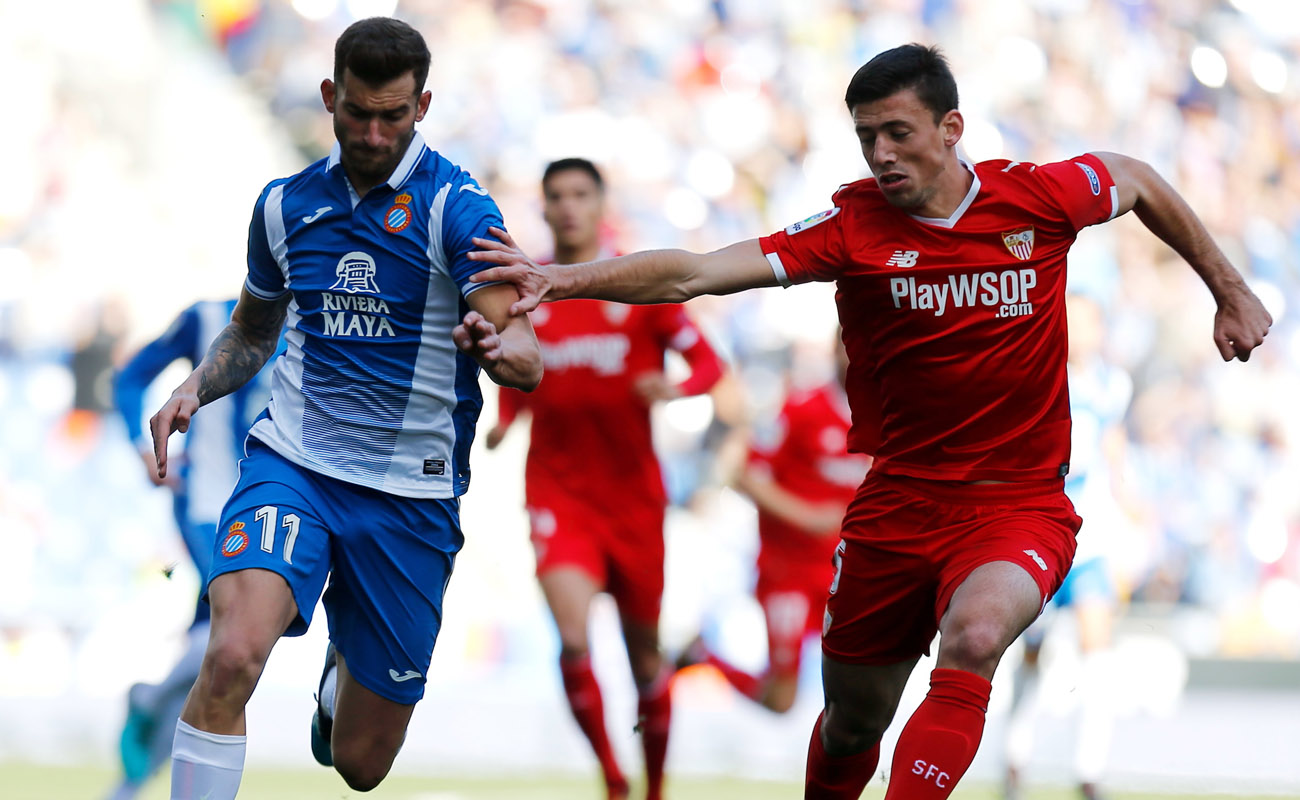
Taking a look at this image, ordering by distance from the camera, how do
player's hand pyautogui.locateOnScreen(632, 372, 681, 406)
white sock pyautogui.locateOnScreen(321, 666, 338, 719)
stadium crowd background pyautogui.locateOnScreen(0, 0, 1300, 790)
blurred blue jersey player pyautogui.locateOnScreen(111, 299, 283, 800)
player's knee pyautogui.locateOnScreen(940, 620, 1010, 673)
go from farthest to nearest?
stadium crowd background pyautogui.locateOnScreen(0, 0, 1300, 790), player's hand pyautogui.locateOnScreen(632, 372, 681, 406), blurred blue jersey player pyautogui.locateOnScreen(111, 299, 283, 800), white sock pyautogui.locateOnScreen(321, 666, 338, 719), player's knee pyautogui.locateOnScreen(940, 620, 1010, 673)

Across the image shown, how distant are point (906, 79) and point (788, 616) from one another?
15.3 feet

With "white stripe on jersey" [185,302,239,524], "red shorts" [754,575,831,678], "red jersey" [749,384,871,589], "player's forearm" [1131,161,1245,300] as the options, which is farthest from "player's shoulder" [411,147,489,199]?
"red shorts" [754,575,831,678]

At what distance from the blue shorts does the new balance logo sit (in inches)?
60.0

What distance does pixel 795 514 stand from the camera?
851cm

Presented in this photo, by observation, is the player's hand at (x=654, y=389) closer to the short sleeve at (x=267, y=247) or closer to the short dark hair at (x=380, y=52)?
the short sleeve at (x=267, y=247)

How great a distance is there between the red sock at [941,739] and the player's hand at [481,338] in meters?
1.47

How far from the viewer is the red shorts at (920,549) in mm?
4465

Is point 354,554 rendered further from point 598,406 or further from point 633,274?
point 598,406

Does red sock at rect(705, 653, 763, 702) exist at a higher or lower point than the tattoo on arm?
lower

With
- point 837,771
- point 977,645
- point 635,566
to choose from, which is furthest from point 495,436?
point 977,645

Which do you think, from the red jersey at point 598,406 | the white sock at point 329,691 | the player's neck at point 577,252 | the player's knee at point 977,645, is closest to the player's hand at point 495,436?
the red jersey at point 598,406

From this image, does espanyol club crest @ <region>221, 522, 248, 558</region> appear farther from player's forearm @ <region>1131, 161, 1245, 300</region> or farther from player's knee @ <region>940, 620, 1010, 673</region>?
player's forearm @ <region>1131, 161, 1245, 300</region>

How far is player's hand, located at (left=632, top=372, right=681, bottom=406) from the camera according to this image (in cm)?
703

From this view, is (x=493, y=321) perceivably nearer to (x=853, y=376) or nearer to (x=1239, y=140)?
(x=853, y=376)
